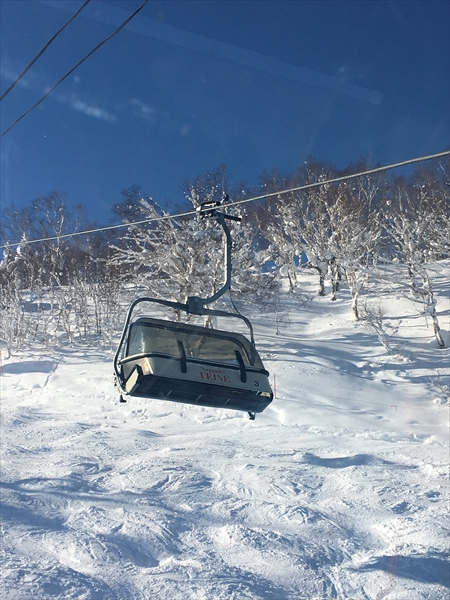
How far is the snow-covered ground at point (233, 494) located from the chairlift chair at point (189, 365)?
11.3ft

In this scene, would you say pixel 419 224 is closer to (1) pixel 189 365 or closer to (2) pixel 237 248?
(2) pixel 237 248

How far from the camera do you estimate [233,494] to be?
9562mm

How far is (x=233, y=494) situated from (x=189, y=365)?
245 inches

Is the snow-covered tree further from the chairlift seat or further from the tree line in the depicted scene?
the chairlift seat

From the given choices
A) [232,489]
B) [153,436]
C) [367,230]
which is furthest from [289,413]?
[367,230]

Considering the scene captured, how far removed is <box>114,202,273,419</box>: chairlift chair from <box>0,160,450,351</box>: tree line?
550 inches

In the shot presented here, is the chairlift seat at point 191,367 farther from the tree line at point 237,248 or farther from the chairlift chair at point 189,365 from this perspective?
the tree line at point 237,248

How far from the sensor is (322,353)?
22.2m

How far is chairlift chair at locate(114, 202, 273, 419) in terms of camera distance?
416 cm

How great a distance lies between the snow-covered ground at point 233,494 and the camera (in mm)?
6809

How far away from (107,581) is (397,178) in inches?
1004

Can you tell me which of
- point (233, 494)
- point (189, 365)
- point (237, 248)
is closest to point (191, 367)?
point (189, 365)

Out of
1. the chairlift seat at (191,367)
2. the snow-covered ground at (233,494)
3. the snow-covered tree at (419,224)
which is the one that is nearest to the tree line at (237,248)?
the snow-covered tree at (419,224)

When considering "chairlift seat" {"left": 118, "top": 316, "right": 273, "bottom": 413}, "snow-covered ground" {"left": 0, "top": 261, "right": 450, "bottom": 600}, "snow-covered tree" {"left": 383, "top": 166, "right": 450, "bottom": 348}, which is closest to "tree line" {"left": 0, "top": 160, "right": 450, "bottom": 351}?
"snow-covered tree" {"left": 383, "top": 166, "right": 450, "bottom": 348}
